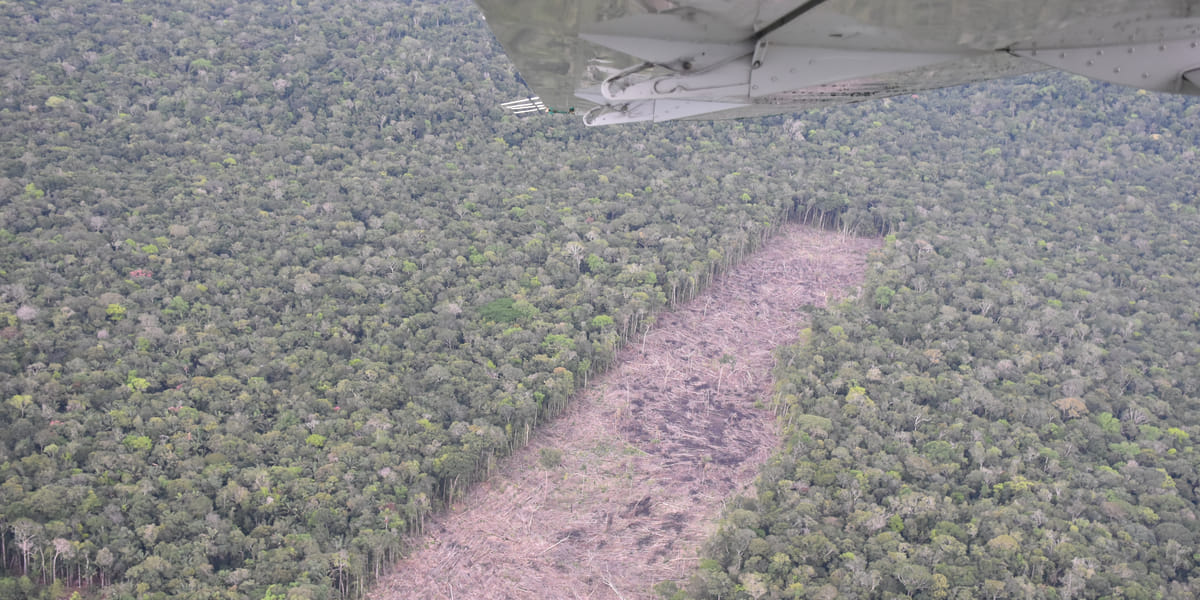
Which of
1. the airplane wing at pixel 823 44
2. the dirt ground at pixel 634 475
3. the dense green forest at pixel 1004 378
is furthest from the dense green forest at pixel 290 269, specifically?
the airplane wing at pixel 823 44

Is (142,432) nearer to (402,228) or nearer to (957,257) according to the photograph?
(402,228)

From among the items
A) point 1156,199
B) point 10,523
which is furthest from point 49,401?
point 1156,199

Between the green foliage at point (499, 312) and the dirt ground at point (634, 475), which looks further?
the green foliage at point (499, 312)

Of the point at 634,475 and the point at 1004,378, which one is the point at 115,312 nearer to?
the point at 634,475

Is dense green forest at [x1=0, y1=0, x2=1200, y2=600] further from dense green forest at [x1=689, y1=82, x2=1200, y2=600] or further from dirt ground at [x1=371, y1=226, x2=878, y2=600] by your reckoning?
dirt ground at [x1=371, y1=226, x2=878, y2=600]

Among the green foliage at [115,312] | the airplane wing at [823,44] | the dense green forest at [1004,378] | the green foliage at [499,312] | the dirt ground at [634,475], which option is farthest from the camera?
the green foliage at [499,312]

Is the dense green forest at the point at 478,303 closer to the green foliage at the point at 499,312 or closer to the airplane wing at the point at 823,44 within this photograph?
the green foliage at the point at 499,312
